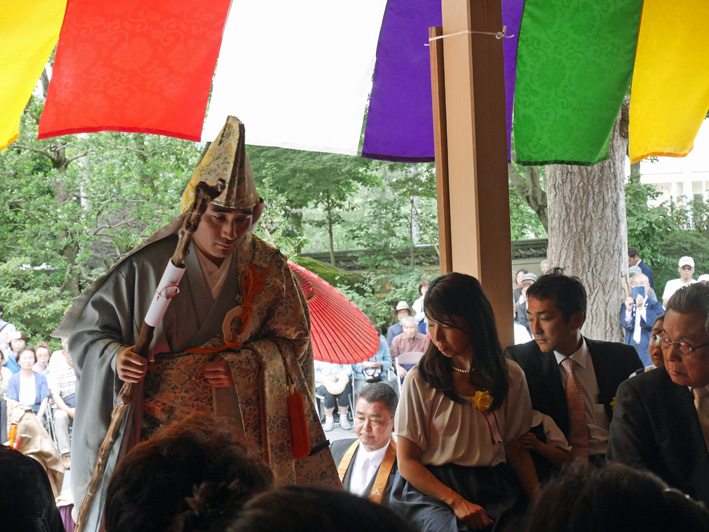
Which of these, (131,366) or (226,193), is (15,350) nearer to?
(131,366)

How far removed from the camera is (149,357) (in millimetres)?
2002

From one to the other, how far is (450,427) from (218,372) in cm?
75

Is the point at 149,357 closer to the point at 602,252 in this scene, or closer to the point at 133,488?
the point at 133,488

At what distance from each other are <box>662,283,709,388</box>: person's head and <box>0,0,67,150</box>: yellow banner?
93.1 inches

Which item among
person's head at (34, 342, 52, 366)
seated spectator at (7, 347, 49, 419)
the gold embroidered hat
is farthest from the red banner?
person's head at (34, 342, 52, 366)

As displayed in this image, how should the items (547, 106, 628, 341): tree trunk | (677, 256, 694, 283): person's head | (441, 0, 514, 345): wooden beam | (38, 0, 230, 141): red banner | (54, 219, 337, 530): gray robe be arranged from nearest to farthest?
1. (54, 219, 337, 530): gray robe
2. (441, 0, 514, 345): wooden beam
3. (38, 0, 230, 141): red banner
4. (547, 106, 628, 341): tree trunk
5. (677, 256, 694, 283): person's head

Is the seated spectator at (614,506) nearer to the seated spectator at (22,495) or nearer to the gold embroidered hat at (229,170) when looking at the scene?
the seated spectator at (22,495)

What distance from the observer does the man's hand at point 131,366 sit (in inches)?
75.9

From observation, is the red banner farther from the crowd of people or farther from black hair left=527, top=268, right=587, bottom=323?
black hair left=527, top=268, right=587, bottom=323

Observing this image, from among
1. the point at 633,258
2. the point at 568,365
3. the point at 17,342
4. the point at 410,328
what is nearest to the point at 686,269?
the point at 633,258

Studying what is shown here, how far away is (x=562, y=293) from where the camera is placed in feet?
8.32

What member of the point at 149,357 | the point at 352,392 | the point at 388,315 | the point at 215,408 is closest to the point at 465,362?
the point at 215,408

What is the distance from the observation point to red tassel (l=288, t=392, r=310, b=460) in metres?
2.19

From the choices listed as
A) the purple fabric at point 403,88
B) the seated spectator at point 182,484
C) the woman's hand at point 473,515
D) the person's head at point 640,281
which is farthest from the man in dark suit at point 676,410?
the person's head at point 640,281
